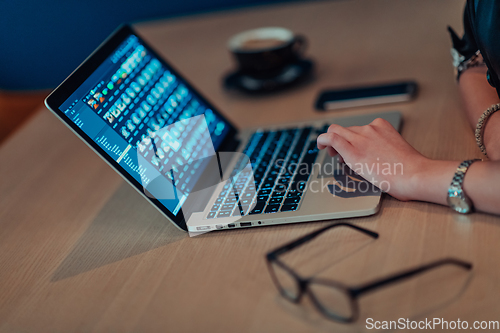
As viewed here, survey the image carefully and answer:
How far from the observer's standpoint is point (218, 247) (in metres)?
0.60

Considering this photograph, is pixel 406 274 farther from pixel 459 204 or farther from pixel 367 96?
pixel 367 96

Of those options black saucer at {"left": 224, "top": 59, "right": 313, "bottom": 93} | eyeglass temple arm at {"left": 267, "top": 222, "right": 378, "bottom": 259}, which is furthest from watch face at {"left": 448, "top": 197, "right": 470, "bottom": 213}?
black saucer at {"left": 224, "top": 59, "right": 313, "bottom": 93}

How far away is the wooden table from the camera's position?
0.48 meters

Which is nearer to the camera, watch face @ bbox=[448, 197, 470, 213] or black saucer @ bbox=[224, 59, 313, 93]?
watch face @ bbox=[448, 197, 470, 213]

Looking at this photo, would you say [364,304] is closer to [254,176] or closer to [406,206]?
[406,206]

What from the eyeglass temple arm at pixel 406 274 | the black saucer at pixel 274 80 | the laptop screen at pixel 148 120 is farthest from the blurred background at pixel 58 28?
the eyeglass temple arm at pixel 406 274

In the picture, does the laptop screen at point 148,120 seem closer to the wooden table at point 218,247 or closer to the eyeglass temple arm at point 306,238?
the wooden table at point 218,247

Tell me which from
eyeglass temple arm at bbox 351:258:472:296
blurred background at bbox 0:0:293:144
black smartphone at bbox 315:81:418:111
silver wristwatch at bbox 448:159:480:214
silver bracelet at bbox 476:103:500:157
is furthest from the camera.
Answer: blurred background at bbox 0:0:293:144

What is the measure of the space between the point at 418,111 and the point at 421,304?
498mm

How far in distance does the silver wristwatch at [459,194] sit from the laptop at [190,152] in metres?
0.10

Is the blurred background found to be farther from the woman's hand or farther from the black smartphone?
the woman's hand

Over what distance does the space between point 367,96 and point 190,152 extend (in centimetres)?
42

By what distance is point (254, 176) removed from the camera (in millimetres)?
715

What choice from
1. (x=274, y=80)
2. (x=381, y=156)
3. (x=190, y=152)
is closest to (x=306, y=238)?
(x=381, y=156)
